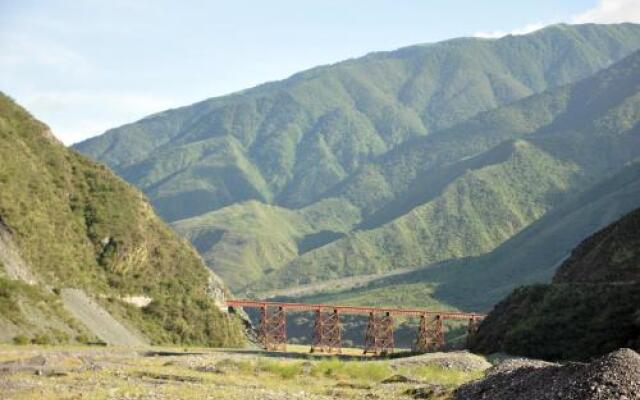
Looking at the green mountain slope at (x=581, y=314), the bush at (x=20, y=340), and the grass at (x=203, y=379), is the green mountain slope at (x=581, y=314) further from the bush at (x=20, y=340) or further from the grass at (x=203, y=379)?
the bush at (x=20, y=340)

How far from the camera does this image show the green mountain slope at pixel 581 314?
54.4 metres

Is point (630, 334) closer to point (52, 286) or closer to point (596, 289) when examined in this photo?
point (596, 289)

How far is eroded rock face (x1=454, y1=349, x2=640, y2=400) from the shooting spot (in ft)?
89.0

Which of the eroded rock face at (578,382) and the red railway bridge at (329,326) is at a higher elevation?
the eroded rock face at (578,382)

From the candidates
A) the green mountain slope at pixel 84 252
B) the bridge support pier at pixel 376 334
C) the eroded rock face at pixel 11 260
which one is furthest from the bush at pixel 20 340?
the bridge support pier at pixel 376 334

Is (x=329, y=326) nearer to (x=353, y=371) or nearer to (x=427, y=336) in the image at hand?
(x=427, y=336)

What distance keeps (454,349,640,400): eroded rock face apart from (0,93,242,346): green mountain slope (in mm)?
50281

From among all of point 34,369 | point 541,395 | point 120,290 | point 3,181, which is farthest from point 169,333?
point 541,395

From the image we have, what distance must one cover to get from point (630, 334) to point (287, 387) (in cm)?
2259

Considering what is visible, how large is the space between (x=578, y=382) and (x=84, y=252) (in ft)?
244

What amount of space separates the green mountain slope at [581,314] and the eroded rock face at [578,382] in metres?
20.1

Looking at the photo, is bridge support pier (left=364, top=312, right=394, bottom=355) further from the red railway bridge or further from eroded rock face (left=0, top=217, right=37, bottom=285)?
Answer: eroded rock face (left=0, top=217, right=37, bottom=285)

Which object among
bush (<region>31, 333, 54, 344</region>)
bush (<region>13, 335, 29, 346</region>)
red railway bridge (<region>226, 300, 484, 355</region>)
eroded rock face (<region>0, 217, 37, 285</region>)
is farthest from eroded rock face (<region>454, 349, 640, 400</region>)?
red railway bridge (<region>226, 300, 484, 355</region>)

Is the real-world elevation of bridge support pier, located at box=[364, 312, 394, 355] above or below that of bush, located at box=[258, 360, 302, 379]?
below
